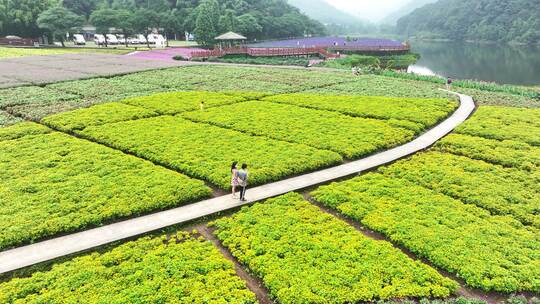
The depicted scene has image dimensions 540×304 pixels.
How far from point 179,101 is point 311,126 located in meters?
14.2

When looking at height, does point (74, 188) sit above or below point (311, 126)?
below

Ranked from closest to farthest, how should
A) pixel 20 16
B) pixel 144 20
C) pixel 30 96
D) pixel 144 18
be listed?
pixel 30 96 < pixel 20 16 < pixel 144 20 < pixel 144 18

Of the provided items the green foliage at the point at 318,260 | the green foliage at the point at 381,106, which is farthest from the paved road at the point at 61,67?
the green foliage at the point at 318,260

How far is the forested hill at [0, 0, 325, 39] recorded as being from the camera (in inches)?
3925

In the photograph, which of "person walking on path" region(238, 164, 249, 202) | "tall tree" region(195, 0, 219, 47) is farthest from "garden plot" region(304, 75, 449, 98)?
"tall tree" region(195, 0, 219, 47)

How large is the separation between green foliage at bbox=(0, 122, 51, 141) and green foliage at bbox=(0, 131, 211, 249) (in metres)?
2.50

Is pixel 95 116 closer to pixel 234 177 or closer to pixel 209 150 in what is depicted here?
pixel 209 150

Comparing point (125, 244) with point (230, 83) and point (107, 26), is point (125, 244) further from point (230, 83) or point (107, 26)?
point (107, 26)

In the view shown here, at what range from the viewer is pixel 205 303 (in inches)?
475

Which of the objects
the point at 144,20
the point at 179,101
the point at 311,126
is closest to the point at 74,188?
the point at 311,126

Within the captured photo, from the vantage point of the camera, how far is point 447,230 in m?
15.8

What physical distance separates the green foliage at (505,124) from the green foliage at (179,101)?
2031cm

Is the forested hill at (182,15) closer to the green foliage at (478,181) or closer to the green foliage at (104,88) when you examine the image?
the green foliage at (104,88)

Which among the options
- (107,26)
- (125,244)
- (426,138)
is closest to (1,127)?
(125,244)
